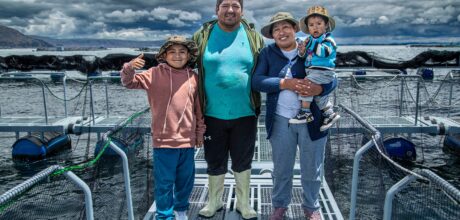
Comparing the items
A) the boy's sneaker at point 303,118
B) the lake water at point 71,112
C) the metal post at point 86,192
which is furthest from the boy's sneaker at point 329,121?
the lake water at point 71,112

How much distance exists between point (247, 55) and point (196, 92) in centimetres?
57

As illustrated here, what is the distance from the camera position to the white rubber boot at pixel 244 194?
3824mm

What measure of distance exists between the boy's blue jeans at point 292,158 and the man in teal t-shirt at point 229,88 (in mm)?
314

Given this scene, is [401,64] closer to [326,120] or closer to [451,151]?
[451,151]

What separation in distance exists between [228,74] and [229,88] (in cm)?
12

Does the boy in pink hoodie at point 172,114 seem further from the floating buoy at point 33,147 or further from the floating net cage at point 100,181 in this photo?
the floating buoy at point 33,147

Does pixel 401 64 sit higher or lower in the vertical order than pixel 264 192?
higher

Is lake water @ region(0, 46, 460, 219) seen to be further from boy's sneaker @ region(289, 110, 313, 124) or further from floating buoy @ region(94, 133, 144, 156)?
boy's sneaker @ region(289, 110, 313, 124)

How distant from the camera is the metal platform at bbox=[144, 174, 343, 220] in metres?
3.94

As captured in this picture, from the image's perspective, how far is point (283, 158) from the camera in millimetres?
3520

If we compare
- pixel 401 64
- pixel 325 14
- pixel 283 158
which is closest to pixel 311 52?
pixel 325 14

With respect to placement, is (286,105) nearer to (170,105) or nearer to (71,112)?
(170,105)

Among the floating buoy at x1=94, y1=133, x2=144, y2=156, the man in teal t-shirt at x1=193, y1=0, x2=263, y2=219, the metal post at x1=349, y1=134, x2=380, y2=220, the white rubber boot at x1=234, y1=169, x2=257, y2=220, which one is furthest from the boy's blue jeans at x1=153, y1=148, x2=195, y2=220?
the metal post at x1=349, y1=134, x2=380, y2=220

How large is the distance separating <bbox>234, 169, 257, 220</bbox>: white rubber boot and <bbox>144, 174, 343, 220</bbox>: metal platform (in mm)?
95
